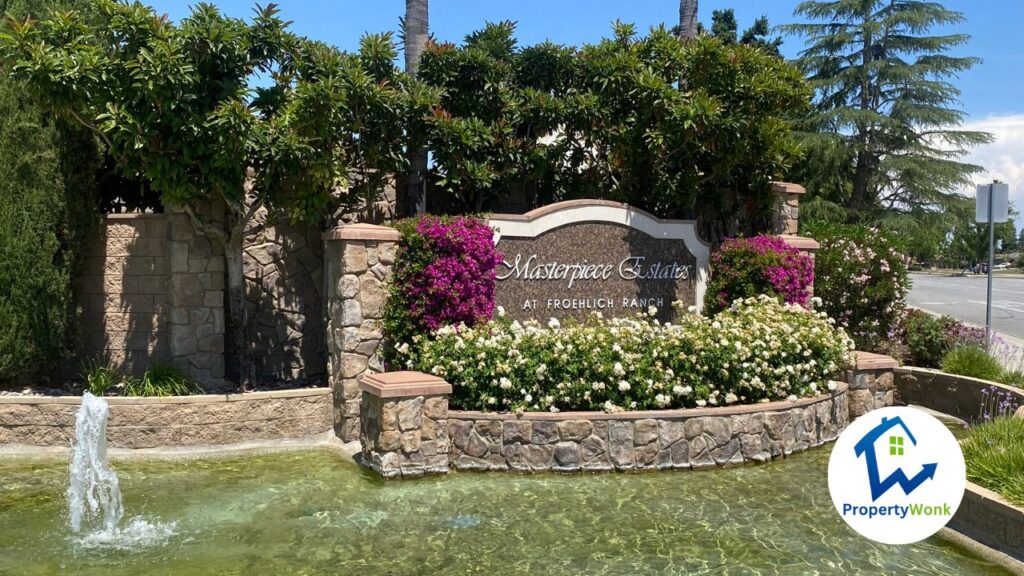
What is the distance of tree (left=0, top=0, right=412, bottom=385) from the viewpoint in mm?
8484

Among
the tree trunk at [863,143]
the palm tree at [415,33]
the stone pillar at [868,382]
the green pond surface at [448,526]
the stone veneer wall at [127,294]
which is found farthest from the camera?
the tree trunk at [863,143]

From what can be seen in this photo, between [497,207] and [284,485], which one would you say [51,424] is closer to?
[284,485]

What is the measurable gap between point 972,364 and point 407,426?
8.70m

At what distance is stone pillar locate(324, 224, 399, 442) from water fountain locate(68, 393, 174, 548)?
2512 mm

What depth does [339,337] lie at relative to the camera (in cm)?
909

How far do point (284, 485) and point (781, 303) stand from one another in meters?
7.48

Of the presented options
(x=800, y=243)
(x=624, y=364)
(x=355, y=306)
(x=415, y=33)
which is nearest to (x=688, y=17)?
(x=800, y=243)

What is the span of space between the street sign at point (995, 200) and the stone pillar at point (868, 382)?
3767 mm

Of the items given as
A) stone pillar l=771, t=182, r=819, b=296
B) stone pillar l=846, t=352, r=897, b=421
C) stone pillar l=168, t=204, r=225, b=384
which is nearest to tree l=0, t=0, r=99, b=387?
stone pillar l=168, t=204, r=225, b=384

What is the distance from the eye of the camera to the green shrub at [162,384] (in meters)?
9.14

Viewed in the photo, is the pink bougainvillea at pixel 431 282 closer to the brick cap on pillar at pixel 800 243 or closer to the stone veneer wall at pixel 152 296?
the stone veneer wall at pixel 152 296

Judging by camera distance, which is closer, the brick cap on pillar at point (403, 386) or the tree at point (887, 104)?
the brick cap on pillar at point (403, 386)

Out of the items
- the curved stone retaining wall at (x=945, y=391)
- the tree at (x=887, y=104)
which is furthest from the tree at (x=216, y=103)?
the tree at (x=887, y=104)

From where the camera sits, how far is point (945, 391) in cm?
1105
